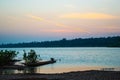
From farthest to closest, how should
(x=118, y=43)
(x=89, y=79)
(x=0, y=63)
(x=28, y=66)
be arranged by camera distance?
(x=118, y=43) < (x=28, y=66) < (x=0, y=63) < (x=89, y=79)

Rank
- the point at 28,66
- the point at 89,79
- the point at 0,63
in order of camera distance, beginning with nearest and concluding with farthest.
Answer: the point at 89,79, the point at 0,63, the point at 28,66

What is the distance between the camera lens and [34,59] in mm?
51844

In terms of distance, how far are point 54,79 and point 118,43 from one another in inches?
6711

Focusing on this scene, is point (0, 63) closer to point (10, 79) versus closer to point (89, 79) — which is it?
point (10, 79)

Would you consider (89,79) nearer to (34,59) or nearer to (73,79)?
(73,79)

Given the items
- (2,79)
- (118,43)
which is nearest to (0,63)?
(2,79)

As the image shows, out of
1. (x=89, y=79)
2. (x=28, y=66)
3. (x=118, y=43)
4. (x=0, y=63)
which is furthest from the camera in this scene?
(x=118, y=43)

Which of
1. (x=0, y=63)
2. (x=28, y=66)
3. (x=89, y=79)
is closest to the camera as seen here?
(x=89, y=79)

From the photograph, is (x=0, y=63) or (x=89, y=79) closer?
(x=89, y=79)

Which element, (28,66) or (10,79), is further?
(28,66)

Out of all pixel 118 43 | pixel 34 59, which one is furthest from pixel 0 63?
pixel 118 43

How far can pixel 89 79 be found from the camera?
22.6 metres

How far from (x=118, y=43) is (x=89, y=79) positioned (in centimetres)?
17034

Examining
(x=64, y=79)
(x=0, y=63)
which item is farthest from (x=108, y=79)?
(x=0, y=63)
